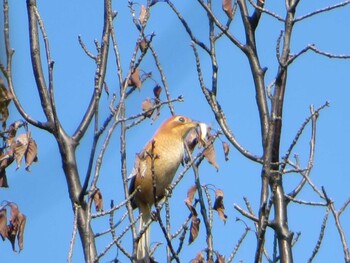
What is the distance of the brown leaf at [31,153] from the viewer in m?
4.85

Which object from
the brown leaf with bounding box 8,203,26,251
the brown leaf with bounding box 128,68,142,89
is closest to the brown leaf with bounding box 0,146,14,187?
the brown leaf with bounding box 8,203,26,251

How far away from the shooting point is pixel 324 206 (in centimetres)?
430

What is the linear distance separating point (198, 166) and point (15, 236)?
1051 millimetres

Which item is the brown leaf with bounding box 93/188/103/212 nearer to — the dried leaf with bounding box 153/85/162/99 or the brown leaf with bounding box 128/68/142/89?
the brown leaf with bounding box 128/68/142/89

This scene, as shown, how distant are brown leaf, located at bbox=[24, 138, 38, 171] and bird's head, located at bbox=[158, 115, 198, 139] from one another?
217 cm

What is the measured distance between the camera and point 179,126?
7.05m

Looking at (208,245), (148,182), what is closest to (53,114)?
(208,245)

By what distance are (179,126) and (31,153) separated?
2302mm

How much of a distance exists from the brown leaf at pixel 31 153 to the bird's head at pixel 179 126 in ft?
7.12

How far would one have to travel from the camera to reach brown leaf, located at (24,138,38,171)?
15.9 feet

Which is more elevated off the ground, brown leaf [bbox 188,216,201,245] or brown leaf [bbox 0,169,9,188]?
brown leaf [bbox 188,216,201,245]

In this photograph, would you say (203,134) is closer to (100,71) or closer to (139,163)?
(139,163)

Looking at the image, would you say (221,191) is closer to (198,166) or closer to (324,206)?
(198,166)

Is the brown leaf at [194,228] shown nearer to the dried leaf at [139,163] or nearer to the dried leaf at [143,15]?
the dried leaf at [139,163]
